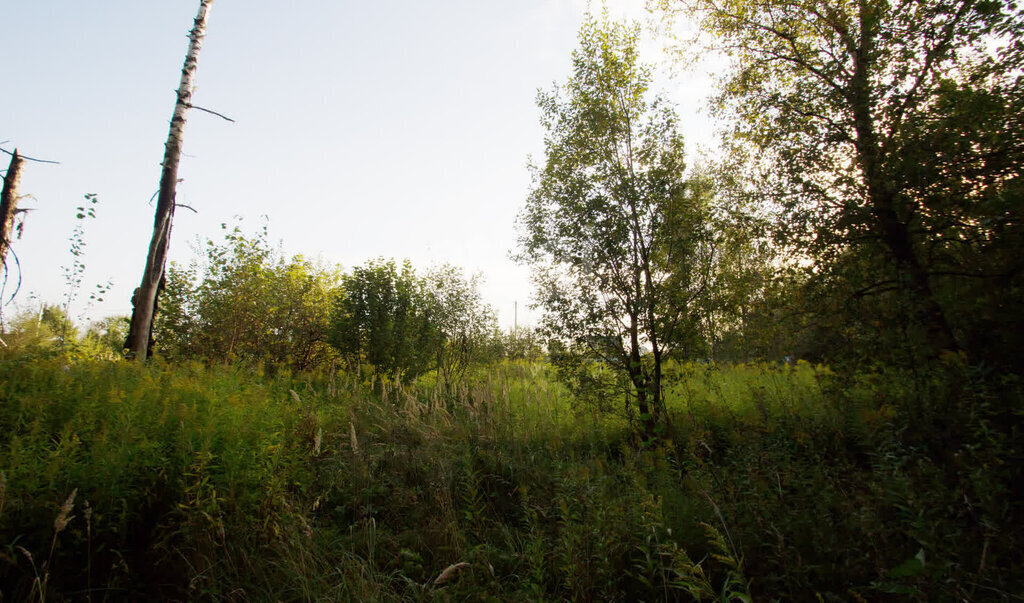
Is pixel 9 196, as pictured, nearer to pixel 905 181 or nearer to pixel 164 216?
pixel 164 216

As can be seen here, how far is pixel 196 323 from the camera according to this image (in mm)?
12359

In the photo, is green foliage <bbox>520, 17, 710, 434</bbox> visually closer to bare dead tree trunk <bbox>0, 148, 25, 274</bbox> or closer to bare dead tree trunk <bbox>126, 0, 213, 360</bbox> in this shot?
bare dead tree trunk <bbox>126, 0, 213, 360</bbox>

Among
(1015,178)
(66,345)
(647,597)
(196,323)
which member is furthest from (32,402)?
(196,323)

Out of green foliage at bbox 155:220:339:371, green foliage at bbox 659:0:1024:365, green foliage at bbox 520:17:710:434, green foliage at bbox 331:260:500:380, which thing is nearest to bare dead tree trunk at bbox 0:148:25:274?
green foliage at bbox 155:220:339:371

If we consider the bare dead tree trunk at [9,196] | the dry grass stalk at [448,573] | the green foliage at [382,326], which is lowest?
the dry grass stalk at [448,573]

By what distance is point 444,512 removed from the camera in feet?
13.2

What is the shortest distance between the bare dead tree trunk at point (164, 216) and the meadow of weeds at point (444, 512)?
282cm

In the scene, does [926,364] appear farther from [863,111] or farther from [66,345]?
[66,345]

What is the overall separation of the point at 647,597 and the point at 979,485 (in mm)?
2013

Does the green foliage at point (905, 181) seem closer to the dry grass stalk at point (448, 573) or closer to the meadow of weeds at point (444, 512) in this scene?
the meadow of weeds at point (444, 512)

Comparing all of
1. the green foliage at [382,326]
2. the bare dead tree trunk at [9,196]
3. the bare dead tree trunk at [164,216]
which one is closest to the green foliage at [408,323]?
the green foliage at [382,326]

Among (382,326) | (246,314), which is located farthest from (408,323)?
(246,314)

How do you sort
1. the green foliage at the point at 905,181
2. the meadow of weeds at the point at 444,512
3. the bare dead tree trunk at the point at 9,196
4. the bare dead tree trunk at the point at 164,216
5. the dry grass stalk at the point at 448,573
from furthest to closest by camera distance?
1. the bare dead tree trunk at the point at 9,196
2. the bare dead tree trunk at the point at 164,216
3. the green foliage at the point at 905,181
4. the meadow of weeds at the point at 444,512
5. the dry grass stalk at the point at 448,573

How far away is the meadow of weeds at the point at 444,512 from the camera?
2674 millimetres
